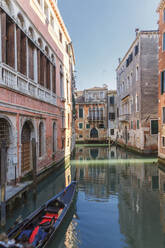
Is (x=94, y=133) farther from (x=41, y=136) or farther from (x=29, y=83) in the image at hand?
(x=29, y=83)

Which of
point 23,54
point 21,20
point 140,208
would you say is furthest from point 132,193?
point 21,20

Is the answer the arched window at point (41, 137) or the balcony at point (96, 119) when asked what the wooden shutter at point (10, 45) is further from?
the balcony at point (96, 119)

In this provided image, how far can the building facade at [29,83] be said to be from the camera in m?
6.06

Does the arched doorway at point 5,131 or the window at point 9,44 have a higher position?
the window at point 9,44

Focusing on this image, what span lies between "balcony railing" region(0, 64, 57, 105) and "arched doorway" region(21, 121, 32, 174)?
1.38m

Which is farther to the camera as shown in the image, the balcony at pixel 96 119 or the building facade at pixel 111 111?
the balcony at pixel 96 119

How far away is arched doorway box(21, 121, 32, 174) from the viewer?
7.45m

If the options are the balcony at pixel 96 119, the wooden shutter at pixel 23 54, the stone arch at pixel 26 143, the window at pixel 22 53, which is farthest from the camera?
the balcony at pixel 96 119

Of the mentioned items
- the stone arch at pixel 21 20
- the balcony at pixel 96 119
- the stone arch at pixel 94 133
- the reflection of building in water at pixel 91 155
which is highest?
the stone arch at pixel 21 20

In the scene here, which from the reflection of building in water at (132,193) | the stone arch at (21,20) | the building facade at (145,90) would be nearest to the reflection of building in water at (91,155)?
the building facade at (145,90)

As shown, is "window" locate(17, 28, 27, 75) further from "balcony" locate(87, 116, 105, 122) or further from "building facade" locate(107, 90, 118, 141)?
"building facade" locate(107, 90, 118, 141)

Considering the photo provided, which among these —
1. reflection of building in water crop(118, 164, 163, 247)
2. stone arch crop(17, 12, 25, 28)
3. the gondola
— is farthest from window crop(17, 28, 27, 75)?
reflection of building in water crop(118, 164, 163, 247)

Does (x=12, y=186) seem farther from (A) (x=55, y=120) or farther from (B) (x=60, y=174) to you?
(A) (x=55, y=120)

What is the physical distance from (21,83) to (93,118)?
2384 cm
